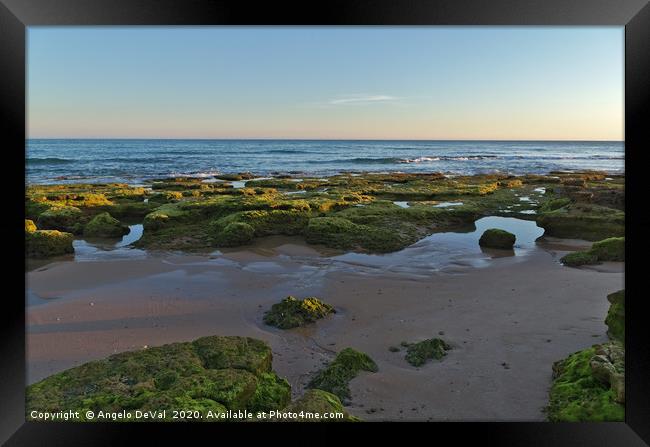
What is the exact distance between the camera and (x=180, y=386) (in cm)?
316

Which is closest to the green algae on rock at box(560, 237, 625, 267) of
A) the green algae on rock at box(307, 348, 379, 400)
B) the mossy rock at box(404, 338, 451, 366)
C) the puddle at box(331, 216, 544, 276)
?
the puddle at box(331, 216, 544, 276)

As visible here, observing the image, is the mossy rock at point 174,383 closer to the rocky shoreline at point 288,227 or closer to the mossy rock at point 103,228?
the rocky shoreline at point 288,227

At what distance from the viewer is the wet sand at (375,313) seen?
3.89 metres

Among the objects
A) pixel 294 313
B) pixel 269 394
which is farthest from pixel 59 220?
pixel 269 394

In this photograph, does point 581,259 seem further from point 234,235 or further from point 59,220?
point 59,220

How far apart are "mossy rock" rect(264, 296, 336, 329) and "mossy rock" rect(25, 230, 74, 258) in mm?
5118

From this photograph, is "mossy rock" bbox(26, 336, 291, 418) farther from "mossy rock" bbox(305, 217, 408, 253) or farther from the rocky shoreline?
"mossy rock" bbox(305, 217, 408, 253)

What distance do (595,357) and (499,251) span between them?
225 inches

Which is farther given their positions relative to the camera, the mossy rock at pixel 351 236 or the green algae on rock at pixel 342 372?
the mossy rock at pixel 351 236

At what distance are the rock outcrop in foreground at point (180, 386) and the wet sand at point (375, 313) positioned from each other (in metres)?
0.64

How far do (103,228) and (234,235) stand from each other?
2977 mm
